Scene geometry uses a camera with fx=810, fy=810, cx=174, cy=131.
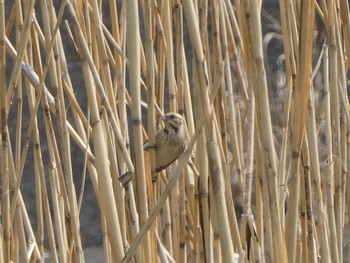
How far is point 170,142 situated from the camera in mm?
878

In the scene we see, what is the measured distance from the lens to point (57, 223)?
109 centimetres


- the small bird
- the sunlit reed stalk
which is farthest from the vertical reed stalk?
the small bird

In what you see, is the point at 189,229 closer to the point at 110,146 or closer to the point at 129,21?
the point at 110,146

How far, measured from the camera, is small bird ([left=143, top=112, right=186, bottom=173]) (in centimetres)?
87

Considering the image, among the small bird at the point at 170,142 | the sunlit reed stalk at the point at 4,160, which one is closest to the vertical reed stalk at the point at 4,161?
the sunlit reed stalk at the point at 4,160

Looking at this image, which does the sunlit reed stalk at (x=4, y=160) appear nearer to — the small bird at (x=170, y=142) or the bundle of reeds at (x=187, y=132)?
the bundle of reeds at (x=187, y=132)

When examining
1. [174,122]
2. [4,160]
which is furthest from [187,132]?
[4,160]

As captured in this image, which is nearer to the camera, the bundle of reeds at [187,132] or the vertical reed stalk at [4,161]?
the bundle of reeds at [187,132]

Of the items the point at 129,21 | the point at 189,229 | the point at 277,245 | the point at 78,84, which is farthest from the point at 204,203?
the point at 78,84

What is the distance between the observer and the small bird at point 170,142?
869 mm

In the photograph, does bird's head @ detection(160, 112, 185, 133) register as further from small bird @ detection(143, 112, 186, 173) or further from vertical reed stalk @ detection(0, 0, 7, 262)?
vertical reed stalk @ detection(0, 0, 7, 262)

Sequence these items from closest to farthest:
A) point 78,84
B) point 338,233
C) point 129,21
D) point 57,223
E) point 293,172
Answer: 1. point 129,21
2. point 293,172
3. point 57,223
4. point 338,233
5. point 78,84

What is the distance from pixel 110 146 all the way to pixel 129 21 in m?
0.23

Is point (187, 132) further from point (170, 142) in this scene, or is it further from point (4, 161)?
point (4, 161)
